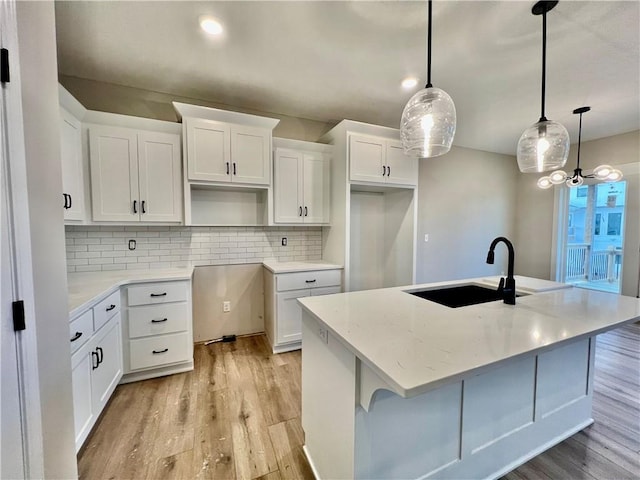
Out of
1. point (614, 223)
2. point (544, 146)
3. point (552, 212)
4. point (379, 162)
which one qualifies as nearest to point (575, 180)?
point (552, 212)

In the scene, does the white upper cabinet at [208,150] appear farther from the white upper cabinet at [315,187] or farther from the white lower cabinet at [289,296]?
the white lower cabinet at [289,296]

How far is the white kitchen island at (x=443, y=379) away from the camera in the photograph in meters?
0.94

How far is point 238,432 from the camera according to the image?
1.78m

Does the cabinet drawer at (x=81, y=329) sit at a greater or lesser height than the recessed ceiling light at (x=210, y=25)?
lesser

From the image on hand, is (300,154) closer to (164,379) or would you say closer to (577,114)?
(164,379)

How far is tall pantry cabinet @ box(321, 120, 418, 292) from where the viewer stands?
3.01m

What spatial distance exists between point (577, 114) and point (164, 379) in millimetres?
5377

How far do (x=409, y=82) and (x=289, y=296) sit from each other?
2409 millimetres

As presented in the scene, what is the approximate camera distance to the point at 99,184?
7.81 ft

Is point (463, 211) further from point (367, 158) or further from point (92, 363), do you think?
point (92, 363)

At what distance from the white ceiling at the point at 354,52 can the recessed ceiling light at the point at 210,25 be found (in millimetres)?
46

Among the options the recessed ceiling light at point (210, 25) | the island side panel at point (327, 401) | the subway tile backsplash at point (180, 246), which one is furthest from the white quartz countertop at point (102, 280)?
the recessed ceiling light at point (210, 25)

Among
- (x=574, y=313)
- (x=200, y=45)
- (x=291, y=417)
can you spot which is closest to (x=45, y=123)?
(x=200, y=45)

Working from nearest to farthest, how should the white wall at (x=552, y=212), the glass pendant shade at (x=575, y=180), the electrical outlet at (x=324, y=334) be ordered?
the electrical outlet at (x=324, y=334), the glass pendant shade at (x=575, y=180), the white wall at (x=552, y=212)
